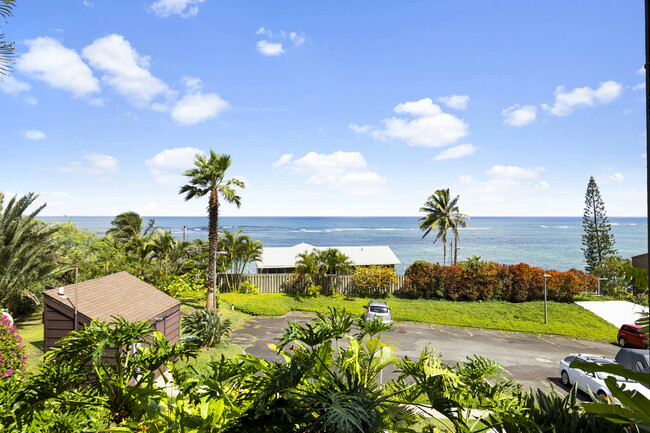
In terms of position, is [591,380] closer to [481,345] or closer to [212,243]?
[481,345]

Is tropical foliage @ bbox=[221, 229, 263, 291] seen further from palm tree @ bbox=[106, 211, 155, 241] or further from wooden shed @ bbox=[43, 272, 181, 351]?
wooden shed @ bbox=[43, 272, 181, 351]

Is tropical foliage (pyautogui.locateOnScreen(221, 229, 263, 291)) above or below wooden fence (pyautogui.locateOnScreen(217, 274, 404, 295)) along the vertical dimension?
above

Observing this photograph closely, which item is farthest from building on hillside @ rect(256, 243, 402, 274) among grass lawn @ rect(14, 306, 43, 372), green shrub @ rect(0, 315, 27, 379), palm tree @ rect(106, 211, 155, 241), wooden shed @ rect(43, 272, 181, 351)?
green shrub @ rect(0, 315, 27, 379)

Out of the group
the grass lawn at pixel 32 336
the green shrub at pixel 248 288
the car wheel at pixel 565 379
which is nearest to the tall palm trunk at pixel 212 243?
the grass lawn at pixel 32 336

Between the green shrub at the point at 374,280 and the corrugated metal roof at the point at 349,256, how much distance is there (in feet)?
14.7

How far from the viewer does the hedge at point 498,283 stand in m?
25.9

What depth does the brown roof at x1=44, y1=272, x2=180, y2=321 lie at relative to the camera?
10773mm

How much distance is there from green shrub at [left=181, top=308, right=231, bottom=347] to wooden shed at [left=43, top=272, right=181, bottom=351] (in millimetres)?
1024

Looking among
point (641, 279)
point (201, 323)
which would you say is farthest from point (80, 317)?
point (641, 279)

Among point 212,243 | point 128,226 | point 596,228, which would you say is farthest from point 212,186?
point 596,228

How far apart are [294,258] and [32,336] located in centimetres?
2315

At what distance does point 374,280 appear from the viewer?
94.2 ft

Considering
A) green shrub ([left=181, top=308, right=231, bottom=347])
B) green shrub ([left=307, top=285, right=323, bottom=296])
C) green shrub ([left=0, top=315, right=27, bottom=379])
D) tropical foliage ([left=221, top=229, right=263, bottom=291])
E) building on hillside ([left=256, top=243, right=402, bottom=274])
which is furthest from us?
building on hillside ([left=256, top=243, right=402, bottom=274])

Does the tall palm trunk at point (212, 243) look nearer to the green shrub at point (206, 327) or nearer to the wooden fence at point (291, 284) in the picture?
the green shrub at point (206, 327)
